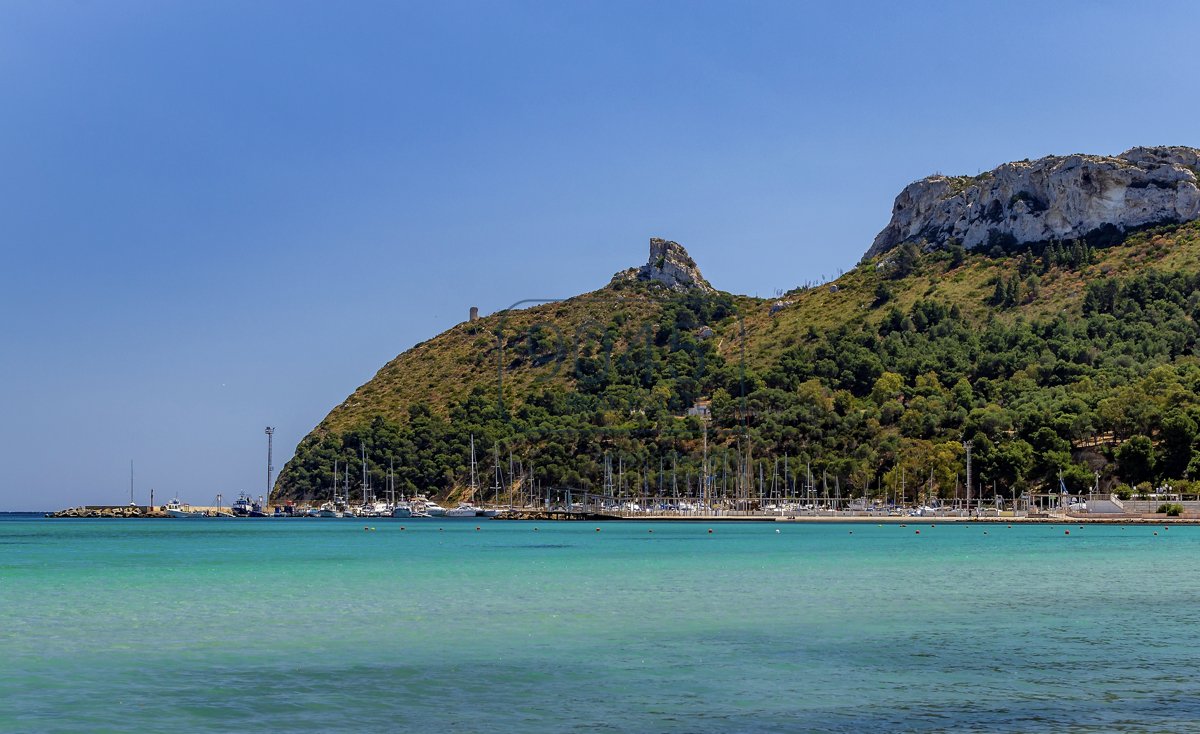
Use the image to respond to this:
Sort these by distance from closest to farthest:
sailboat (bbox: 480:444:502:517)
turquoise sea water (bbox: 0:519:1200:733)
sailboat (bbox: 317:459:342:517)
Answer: turquoise sea water (bbox: 0:519:1200:733), sailboat (bbox: 480:444:502:517), sailboat (bbox: 317:459:342:517)

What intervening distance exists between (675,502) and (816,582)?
10978 centimetres

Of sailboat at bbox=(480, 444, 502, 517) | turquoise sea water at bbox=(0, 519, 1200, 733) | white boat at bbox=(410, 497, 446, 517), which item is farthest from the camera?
sailboat at bbox=(480, 444, 502, 517)

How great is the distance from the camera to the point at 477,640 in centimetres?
2734

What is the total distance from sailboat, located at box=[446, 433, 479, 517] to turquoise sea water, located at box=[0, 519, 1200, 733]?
116 m

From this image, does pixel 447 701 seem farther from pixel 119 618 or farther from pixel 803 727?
pixel 119 618

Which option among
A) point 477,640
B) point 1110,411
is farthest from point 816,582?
point 1110,411

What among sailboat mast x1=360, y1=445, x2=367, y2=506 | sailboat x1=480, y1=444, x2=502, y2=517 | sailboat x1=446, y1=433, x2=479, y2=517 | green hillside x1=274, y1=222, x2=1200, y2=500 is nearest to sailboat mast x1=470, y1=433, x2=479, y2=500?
sailboat x1=446, y1=433, x2=479, y2=517

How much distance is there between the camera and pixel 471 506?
6900 inches

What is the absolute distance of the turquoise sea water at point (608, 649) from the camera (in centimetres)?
1886

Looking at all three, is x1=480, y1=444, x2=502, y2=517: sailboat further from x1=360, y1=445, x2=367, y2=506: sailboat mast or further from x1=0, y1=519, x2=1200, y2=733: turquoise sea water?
x1=0, y1=519, x2=1200, y2=733: turquoise sea water

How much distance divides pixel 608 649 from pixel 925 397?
137 m

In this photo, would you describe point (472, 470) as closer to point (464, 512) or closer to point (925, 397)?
point (464, 512)

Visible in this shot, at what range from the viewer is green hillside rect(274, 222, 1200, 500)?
434 feet

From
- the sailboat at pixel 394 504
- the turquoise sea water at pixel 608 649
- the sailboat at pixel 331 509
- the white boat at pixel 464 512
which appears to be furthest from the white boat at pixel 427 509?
the turquoise sea water at pixel 608 649
